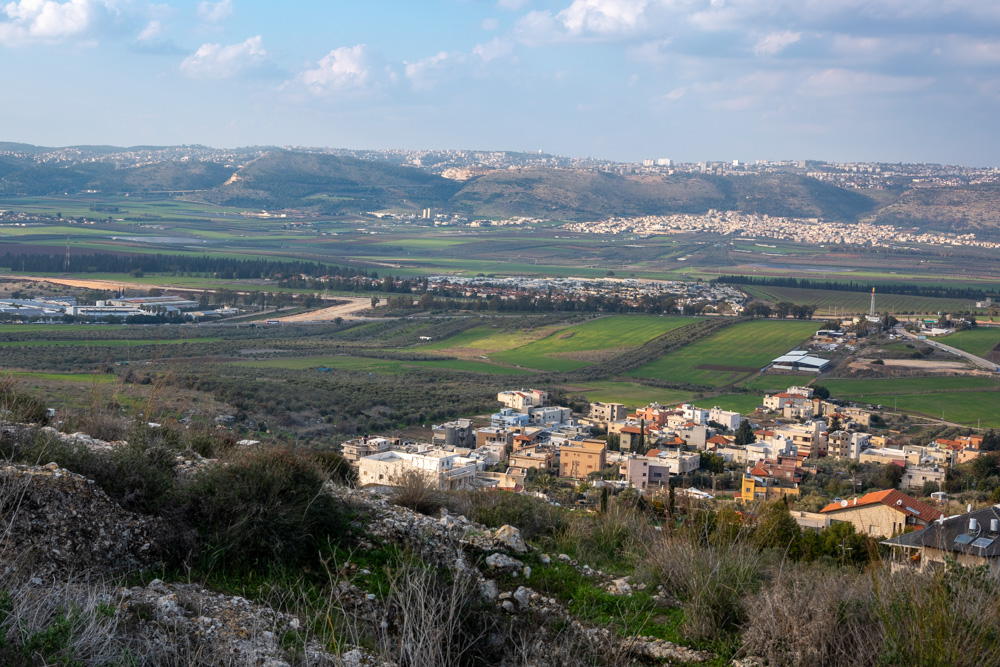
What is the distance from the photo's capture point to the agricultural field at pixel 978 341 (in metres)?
48.7

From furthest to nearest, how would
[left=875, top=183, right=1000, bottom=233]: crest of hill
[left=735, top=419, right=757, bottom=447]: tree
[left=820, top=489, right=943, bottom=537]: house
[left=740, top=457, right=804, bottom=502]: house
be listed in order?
[left=875, top=183, right=1000, bottom=233]: crest of hill
[left=735, top=419, right=757, bottom=447]: tree
[left=740, top=457, right=804, bottom=502]: house
[left=820, top=489, right=943, bottom=537]: house

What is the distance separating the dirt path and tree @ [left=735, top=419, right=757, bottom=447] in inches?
1186

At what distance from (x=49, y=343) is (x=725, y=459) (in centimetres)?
2824

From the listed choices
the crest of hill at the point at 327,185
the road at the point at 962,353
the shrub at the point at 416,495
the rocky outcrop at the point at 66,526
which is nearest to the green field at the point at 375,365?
the road at the point at 962,353

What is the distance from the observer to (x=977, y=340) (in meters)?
52.4

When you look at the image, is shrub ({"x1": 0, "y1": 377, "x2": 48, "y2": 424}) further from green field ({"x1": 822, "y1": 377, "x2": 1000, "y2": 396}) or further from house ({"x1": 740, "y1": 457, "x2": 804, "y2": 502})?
green field ({"x1": 822, "y1": 377, "x2": 1000, "y2": 396})

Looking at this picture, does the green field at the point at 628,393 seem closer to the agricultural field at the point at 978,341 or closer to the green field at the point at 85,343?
the green field at the point at 85,343

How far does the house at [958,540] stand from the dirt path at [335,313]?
46.1 m

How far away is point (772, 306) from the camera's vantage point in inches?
2603

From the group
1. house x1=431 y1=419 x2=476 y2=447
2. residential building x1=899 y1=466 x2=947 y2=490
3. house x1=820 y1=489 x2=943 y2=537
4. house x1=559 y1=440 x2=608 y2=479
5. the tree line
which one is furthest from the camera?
the tree line

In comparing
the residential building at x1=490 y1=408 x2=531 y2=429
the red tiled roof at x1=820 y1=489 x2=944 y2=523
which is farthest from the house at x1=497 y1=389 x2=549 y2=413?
the red tiled roof at x1=820 y1=489 x2=944 y2=523

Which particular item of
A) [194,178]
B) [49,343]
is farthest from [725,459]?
[194,178]

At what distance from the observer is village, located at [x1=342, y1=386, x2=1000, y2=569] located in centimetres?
1519

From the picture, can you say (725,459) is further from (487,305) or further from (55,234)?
(55,234)
